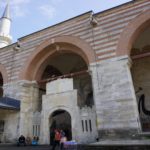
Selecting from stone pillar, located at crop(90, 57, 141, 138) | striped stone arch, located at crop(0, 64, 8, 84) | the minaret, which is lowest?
Result: stone pillar, located at crop(90, 57, 141, 138)

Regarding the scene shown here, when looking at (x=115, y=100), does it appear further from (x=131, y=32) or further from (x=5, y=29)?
(x=5, y=29)

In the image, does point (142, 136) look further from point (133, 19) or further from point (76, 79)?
point (76, 79)

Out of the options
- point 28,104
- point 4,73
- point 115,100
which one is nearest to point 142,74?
point 115,100

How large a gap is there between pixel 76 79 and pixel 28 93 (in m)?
4.97

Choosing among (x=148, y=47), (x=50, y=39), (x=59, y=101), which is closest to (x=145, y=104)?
(x=148, y=47)

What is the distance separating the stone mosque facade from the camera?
8312 mm

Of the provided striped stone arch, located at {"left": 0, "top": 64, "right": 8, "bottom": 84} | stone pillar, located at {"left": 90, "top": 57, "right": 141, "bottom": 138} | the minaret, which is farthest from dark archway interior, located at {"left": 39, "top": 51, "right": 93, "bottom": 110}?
the minaret

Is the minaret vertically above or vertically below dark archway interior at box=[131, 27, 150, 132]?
above

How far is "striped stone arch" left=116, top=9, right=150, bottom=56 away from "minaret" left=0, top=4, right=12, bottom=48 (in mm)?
16617

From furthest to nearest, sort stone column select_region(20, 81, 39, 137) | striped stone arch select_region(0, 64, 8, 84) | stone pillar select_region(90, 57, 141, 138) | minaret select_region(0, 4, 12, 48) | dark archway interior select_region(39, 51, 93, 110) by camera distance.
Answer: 1. minaret select_region(0, 4, 12, 48)
2. dark archway interior select_region(39, 51, 93, 110)
3. striped stone arch select_region(0, 64, 8, 84)
4. stone column select_region(20, 81, 39, 137)
5. stone pillar select_region(90, 57, 141, 138)

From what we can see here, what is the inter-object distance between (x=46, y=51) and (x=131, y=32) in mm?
6132

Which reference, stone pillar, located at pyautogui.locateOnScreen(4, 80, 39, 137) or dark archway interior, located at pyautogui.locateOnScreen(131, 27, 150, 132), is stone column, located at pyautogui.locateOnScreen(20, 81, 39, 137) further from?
dark archway interior, located at pyautogui.locateOnScreen(131, 27, 150, 132)

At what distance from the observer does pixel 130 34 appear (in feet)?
29.4

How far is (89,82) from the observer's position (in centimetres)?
1476
